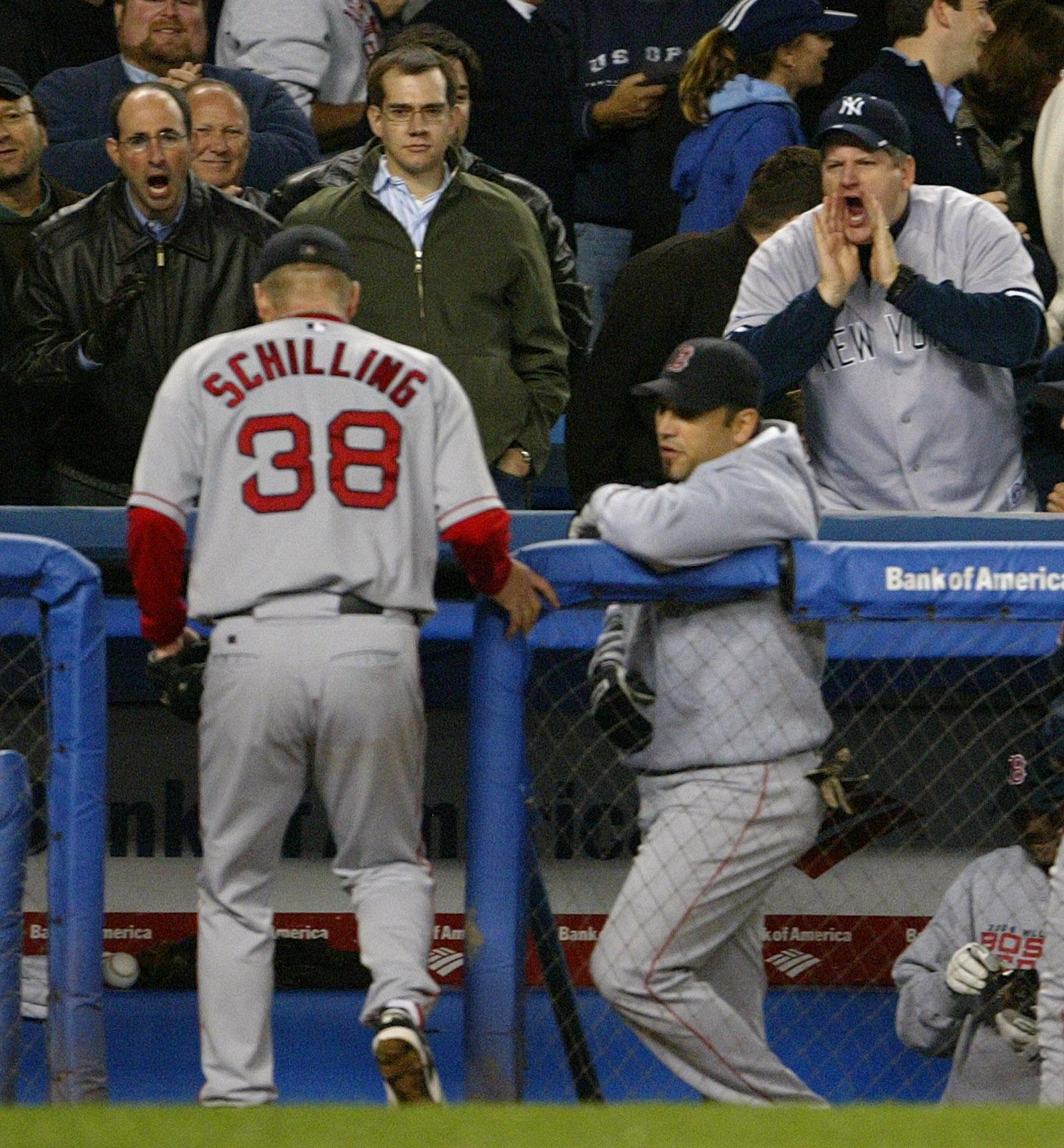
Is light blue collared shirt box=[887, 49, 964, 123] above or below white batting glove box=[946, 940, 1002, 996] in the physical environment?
above

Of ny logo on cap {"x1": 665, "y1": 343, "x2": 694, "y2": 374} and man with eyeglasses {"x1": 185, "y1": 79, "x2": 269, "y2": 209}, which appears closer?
ny logo on cap {"x1": 665, "y1": 343, "x2": 694, "y2": 374}

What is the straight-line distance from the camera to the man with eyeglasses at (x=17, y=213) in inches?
248

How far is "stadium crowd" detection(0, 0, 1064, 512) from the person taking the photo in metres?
5.82

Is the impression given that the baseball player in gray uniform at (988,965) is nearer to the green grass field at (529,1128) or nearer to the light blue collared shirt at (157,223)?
the green grass field at (529,1128)

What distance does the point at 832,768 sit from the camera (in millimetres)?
4688

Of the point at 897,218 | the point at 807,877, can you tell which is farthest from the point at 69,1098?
the point at 897,218

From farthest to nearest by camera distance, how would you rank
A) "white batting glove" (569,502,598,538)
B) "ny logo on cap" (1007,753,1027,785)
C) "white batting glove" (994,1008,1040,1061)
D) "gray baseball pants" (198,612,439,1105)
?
1. "ny logo on cap" (1007,753,1027,785)
2. "white batting glove" (994,1008,1040,1061)
3. "white batting glove" (569,502,598,538)
4. "gray baseball pants" (198,612,439,1105)

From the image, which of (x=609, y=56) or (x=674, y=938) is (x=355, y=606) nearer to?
(x=674, y=938)

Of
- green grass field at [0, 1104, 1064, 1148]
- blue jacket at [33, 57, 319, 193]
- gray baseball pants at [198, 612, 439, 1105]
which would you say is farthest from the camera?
blue jacket at [33, 57, 319, 193]

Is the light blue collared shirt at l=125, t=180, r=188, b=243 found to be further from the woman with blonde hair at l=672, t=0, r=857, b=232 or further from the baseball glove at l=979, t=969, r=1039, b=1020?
the baseball glove at l=979, t=969, r=1039, b=1020

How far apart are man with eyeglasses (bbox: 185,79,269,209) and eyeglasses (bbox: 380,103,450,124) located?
0.79 metres

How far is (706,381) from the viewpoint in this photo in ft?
15.5

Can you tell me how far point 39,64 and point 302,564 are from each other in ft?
13.9

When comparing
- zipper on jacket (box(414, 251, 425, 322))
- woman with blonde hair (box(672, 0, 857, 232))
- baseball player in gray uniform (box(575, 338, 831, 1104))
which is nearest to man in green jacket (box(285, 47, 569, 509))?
zipper on jacket (box(414, 251, 425, 322))
